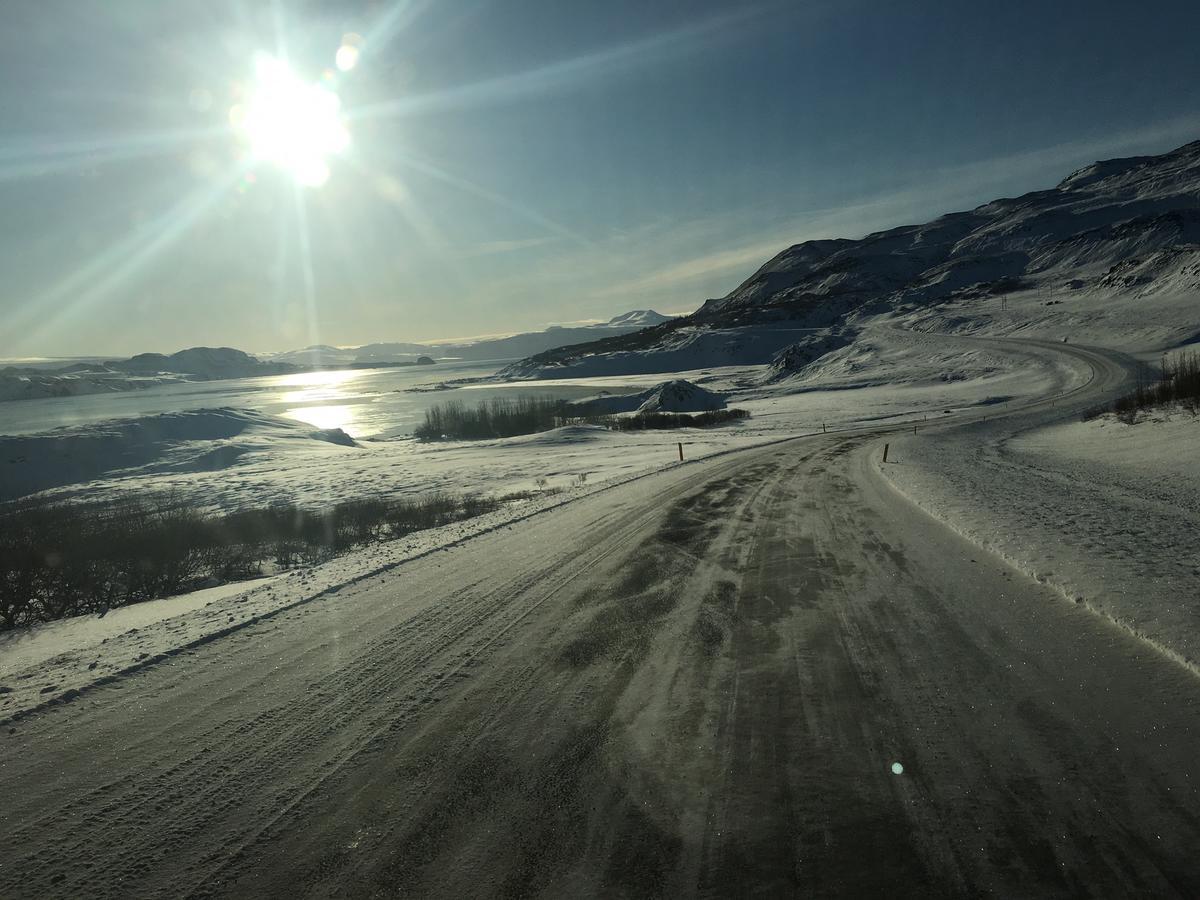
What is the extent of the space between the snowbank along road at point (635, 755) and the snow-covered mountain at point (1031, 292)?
75518 millimetres

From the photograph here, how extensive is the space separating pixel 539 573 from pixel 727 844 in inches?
214

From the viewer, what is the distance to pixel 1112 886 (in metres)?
2.85

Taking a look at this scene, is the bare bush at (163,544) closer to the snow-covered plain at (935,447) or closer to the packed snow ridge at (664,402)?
the snow-covered plain at (935,447)

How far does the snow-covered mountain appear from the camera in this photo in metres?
77.3

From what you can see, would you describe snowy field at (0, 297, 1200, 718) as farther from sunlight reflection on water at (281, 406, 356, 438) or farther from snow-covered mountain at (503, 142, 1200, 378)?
sunlight reflection on water at (281, 406, 356, 438)

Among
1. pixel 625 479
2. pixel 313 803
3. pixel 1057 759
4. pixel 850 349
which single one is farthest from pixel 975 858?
pixel 850 349

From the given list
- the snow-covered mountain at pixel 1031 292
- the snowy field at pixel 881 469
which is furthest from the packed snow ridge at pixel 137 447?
the snow-covered mountain at pixel 1031 292

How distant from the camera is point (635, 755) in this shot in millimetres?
4051

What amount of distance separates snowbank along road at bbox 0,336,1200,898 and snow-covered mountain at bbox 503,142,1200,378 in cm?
7552

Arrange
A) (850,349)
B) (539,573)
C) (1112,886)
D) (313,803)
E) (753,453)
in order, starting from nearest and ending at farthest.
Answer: (1112,886), (313,803), (539,573), (753,453), (850,349)

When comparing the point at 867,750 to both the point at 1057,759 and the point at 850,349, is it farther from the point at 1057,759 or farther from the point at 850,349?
the point at 850,349

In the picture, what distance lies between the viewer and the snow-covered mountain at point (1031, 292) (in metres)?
77.3

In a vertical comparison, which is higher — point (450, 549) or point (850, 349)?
point (850, 349)

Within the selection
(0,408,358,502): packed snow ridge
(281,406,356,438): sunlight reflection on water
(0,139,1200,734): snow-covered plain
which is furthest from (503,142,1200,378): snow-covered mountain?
(0,408,358,502): packed snow ridge
